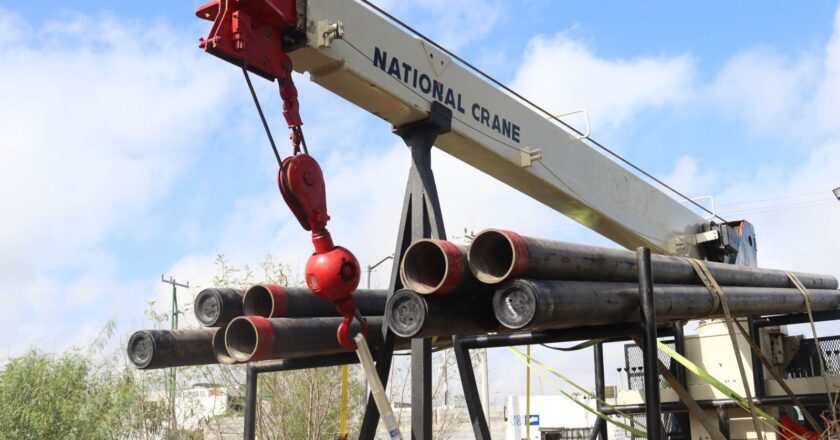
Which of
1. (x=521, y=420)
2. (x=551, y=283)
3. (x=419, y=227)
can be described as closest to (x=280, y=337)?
(x=419, y=227)

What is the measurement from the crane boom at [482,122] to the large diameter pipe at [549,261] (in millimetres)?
2193

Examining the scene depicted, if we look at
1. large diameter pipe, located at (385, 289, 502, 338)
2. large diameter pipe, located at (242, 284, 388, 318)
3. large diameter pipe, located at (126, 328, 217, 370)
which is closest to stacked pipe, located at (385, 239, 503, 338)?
large diameter pipe, located at (385, 289, 502, 338)

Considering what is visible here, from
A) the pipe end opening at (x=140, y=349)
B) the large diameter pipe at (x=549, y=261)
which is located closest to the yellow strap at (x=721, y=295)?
the large diameter pipe at (x=549, y=261)

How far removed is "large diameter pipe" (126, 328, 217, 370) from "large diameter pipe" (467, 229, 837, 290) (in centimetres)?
379

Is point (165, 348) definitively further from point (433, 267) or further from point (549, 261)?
point (549, 261)

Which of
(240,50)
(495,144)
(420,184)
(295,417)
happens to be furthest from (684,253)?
(295,417)

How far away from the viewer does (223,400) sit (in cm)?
1812

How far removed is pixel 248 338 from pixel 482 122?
286 centimetres

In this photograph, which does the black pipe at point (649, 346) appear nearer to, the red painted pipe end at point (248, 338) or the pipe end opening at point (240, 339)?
the red painted pipe end at point (248, 338)

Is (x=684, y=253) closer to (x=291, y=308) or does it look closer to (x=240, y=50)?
(x=291, y=308)

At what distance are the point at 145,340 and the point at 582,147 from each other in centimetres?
494

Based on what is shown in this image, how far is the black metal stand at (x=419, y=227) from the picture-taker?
20.9 ft

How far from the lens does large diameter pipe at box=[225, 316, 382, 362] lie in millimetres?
6727

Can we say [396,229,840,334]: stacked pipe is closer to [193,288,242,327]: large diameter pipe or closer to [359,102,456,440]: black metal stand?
[359,102,456,440]: black metal stand
